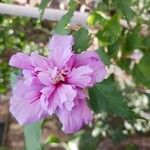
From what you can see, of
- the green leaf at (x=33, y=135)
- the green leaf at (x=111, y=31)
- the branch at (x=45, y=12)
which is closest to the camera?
the green leaf at (x=33, y=135)

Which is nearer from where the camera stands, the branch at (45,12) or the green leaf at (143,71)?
the branch at (45,12)

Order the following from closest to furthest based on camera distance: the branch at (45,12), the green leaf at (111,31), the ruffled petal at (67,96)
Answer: the ruffled petal at (67,96)
the branch at (45,12)
the green leaf at (111,31)

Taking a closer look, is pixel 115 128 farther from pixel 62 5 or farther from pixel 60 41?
pixel 60 41

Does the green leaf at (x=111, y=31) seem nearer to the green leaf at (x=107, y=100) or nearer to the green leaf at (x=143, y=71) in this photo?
the green leaf at (x=143, y=71)

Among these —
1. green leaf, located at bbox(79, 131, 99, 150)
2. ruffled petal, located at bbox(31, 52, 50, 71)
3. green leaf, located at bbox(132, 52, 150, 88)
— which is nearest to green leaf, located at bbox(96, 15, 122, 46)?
green leaf, located at bbox(132, 52, 150, 88)

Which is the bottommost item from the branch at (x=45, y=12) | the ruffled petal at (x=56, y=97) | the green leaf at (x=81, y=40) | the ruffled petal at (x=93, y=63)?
the branch at (x=45, y=12)

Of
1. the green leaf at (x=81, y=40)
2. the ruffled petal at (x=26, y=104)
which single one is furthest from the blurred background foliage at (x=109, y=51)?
the ruffled petal at (x=26, y=104)

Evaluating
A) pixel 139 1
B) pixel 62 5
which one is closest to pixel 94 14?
pixel 62 5
